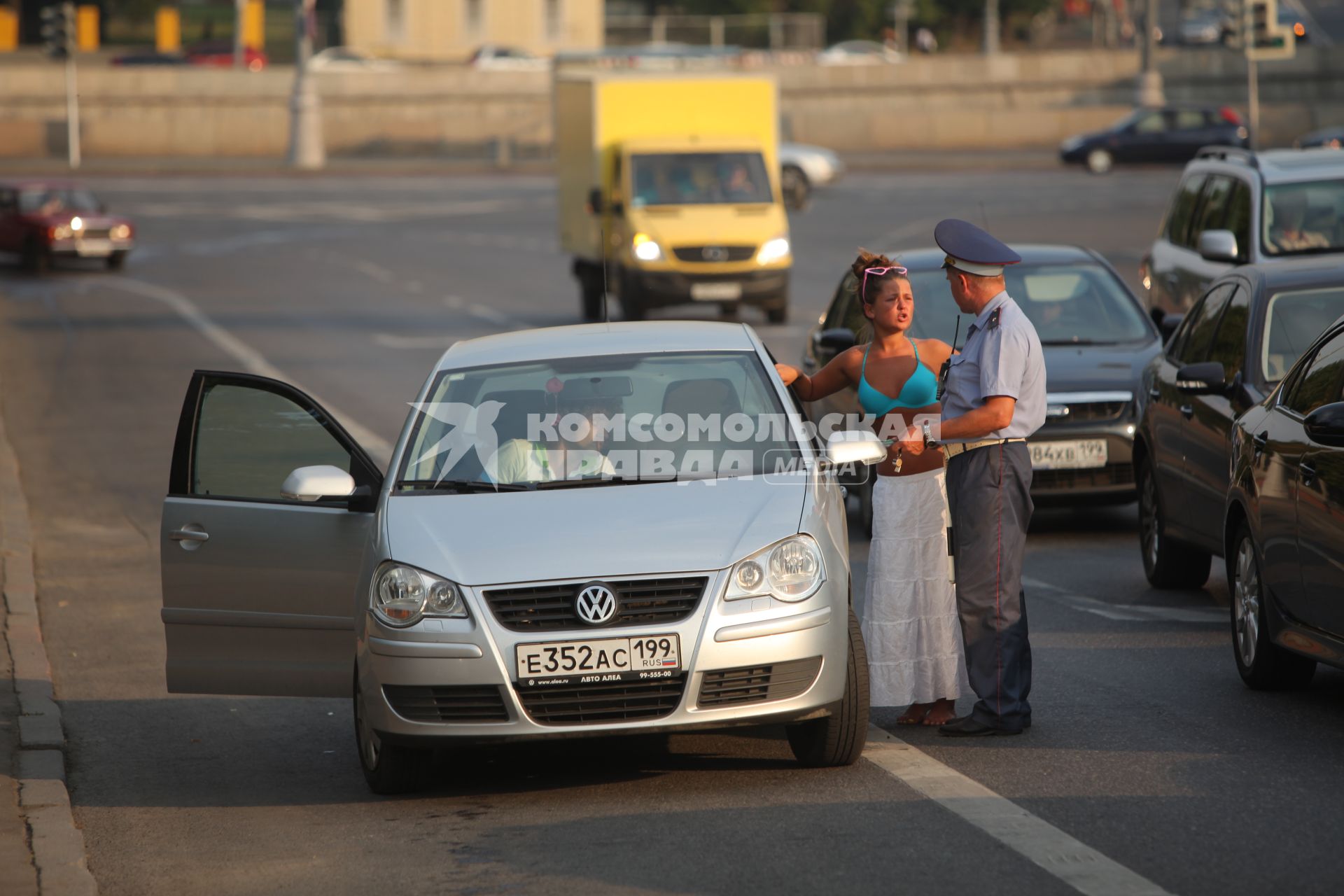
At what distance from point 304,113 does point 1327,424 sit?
54389mm

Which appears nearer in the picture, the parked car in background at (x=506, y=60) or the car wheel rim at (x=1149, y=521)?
the car wheel rim at (x=1149, y=521)

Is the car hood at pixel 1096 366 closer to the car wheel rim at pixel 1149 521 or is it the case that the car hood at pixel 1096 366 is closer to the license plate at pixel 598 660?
the car wheel rim at pixel 1149 521

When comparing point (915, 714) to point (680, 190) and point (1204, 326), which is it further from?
point (680, 190)

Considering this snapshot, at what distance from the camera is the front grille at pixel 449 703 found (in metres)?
6.49

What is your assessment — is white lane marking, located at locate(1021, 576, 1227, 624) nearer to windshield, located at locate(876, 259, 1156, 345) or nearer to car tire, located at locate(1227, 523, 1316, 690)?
car tire, located at locate(1227, 523, 1316, 690)

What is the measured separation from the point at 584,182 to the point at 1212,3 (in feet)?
197

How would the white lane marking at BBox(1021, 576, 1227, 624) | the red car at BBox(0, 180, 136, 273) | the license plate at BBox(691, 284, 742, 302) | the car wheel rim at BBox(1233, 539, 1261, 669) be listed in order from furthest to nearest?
the red car at BBox(0, 180, 136, 273)
the license plate at BBox(691, 284, 742, 302)
the white lane marking at BBox(1021, 576, 1227, 624)
the car wheel rim at BBox(1233, 539, 1261, 669)

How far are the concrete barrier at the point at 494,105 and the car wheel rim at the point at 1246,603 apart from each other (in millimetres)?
57532

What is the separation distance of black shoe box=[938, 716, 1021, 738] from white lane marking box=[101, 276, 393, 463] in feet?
16.2

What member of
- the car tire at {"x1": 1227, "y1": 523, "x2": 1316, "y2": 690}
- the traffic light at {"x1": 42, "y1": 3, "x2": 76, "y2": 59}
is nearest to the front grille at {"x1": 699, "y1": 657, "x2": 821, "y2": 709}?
the car tire at {"x1": 1227, "y1": 523, "x2": 1316, "y2": 690}

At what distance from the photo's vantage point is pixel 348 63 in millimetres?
70750

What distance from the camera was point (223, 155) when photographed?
65875 millimetres

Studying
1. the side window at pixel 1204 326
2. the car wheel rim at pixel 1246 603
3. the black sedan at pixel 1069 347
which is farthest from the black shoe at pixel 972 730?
the black sedan at pixel 1069 347

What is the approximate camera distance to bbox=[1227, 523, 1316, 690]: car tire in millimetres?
7926
